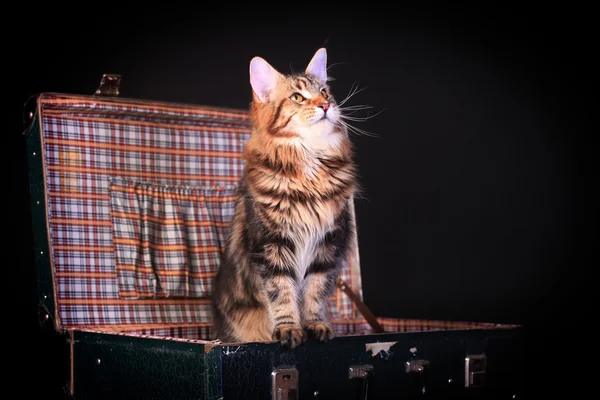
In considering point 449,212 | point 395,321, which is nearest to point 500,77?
point 449,212

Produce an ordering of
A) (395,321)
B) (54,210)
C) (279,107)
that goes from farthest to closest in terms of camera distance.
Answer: (395,321) → (54,210) → (279,107)

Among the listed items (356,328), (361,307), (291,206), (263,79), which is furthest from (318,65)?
(356,328)

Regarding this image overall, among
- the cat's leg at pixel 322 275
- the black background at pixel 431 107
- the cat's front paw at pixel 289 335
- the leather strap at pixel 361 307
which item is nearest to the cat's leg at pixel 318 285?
the cat's leg at pixel 322 275

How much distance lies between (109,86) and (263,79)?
0.82 metres

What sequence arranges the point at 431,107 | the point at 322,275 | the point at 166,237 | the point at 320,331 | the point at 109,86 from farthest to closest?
1. the point at 431,107
2. the point at 166,237
3. the point at 109,86
4. the point at 322,275
5. the point at 320,331

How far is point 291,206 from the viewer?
2.23 meters

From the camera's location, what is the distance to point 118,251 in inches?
113

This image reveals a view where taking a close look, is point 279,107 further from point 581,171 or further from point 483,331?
point 581,171

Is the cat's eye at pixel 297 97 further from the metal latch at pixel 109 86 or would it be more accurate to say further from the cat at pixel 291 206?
the metal latch at pixel 109 86

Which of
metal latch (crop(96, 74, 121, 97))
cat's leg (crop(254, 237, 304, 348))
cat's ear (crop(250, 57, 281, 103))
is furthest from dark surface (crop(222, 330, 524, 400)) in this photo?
metal latch (crop(96, 74, 121, 97))

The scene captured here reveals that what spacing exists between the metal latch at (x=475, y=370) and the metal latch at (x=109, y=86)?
65.8 inches

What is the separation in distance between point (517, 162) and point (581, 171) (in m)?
0.29

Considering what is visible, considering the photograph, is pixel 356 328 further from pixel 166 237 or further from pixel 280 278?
pixel 280 278

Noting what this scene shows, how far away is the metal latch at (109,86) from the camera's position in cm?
285
